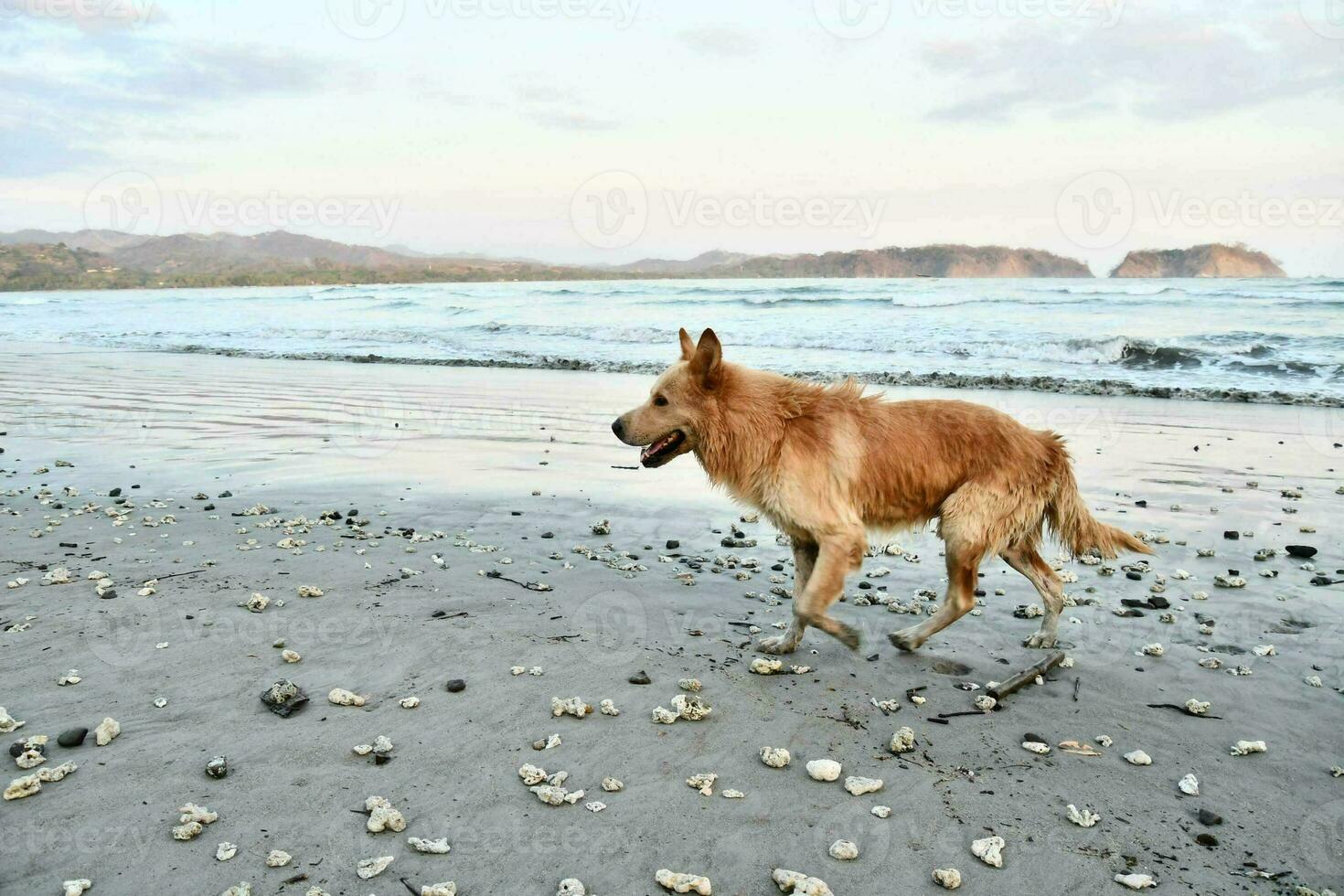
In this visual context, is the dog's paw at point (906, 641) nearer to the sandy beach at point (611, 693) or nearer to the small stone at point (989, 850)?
the sandy beach at point (611, 693)

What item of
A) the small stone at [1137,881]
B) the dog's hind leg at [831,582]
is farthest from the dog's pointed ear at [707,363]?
the small stone at [1137,881]

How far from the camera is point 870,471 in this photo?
5.86 m

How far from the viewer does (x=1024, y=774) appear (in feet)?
13.9

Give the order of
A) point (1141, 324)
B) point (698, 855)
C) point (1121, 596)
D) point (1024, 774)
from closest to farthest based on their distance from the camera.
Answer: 1. point (698, 855)
2. point (1024, 774)
3. point (1121, 596)
4. point (1141, 324)

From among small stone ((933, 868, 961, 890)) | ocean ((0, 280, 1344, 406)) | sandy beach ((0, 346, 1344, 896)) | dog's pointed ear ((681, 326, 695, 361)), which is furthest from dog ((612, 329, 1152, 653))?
ocean ((0, 280, 1344, 406))

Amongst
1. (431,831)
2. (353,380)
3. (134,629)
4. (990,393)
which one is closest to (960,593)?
(431,831)

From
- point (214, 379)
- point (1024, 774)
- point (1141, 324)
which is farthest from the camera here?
point (1141, 324)

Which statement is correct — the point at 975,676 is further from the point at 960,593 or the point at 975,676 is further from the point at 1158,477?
the point at 1158,477

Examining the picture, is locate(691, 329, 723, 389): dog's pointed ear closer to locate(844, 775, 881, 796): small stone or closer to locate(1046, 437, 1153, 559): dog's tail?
locate(1046, 437, 1153, 559): dog's tail

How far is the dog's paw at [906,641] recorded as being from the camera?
5848 millimetres

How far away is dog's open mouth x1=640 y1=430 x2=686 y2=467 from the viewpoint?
20.4ft

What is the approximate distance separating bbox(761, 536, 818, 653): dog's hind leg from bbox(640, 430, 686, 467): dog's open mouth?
1098 mm

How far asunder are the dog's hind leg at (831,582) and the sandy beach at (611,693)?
0.32 meters

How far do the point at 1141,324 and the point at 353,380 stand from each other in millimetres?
27901
